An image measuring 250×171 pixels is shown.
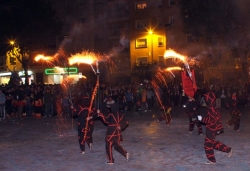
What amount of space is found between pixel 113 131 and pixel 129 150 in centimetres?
199

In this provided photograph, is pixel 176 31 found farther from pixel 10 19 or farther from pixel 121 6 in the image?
pixel 10 19

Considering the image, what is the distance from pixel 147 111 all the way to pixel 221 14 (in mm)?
11024

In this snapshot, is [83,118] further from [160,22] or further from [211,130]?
[160,22]

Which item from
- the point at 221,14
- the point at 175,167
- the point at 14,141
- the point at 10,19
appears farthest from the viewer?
the point at 10,19

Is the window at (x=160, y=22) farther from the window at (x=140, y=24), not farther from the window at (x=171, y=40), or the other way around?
the window at (x=171, y=40)

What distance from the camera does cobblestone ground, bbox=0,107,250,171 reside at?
9.57 metres

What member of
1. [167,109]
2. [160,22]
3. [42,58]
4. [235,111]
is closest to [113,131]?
[235,111]

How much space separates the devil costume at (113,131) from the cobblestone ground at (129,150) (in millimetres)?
285

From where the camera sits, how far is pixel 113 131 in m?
9.88

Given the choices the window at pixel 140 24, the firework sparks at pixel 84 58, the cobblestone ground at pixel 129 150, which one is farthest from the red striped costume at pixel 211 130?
the window at pixel 140 24

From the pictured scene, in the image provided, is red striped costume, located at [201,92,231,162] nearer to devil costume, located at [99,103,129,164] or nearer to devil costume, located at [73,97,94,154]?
devil costume, located at [99,103,129,164]

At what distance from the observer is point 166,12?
162 ft

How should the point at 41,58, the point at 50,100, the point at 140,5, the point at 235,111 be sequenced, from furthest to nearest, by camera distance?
the point at 41,58 → the point at 140,5 → the point at 50,100 → the point at 235,111

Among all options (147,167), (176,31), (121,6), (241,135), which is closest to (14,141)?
(147,167)
